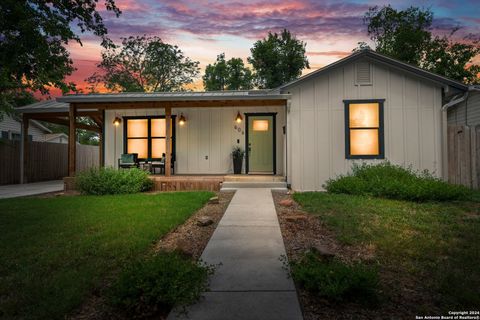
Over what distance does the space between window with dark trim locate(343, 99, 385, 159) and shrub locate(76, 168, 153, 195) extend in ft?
20.4

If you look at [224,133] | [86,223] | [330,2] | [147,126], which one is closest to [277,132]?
[224,133]

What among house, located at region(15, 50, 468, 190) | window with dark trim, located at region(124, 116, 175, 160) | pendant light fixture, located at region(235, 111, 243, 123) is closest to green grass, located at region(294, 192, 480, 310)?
house, located at region(15, 50, 468, 190)

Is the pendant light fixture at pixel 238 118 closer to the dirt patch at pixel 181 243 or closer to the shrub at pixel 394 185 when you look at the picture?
the dirt patch at pixel 181 243

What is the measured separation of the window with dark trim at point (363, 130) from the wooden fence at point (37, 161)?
1096 centimetres

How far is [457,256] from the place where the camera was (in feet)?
10.7

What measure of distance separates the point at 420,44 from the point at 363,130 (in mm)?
19505

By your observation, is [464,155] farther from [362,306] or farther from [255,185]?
[362,306]

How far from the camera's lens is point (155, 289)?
2182 millimetres

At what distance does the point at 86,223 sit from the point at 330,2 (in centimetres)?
1193

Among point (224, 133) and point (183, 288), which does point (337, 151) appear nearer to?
point (224, 133)

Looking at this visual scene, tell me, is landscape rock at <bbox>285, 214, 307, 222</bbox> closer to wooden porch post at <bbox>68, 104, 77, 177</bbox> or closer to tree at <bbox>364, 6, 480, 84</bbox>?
wooden porch post at <bbox>68, 104, 77, 177</bbox>

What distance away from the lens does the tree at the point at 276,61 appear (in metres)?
27.8

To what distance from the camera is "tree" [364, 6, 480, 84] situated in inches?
825

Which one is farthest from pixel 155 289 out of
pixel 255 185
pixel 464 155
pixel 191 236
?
pixel 464 155
